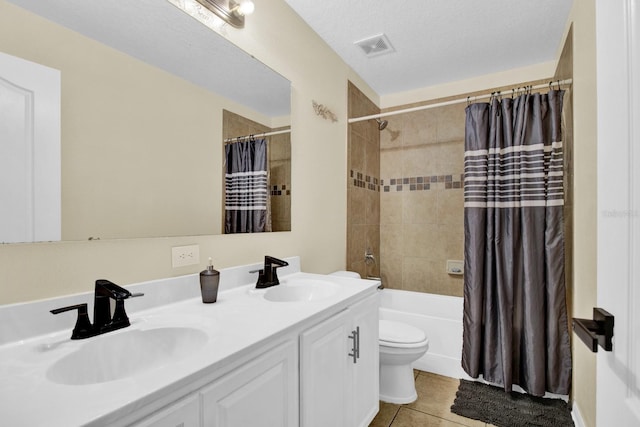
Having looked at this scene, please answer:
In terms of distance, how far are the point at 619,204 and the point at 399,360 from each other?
165 centimetres

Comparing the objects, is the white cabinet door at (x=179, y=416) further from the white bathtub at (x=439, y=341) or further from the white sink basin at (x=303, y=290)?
the white bathtub at (x=439, y=341)

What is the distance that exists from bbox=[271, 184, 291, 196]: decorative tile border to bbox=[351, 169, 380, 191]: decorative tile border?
0.90 meters

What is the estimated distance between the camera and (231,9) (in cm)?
150

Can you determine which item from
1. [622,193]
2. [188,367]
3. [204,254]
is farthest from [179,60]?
[622,193]

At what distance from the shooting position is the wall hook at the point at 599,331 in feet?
1.94

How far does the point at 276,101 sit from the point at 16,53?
3.73 ft

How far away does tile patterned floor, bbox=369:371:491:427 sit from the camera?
1.82 m

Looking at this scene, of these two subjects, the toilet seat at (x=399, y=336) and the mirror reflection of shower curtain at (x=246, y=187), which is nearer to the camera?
the mirror reflection of shower curtain at (x=246, y=187)

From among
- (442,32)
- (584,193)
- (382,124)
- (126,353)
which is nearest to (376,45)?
(442,32)

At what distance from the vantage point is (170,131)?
127cm

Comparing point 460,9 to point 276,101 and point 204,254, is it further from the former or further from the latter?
point 204,254

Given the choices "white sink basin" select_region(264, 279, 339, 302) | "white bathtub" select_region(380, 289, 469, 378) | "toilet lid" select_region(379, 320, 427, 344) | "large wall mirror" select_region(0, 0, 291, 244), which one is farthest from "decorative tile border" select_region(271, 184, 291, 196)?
"white bathtub" select_region(380, 289, 469, 378)

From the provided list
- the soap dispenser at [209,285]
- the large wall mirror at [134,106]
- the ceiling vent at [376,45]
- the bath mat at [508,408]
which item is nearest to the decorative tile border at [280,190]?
the large wall mirror at [134,106]

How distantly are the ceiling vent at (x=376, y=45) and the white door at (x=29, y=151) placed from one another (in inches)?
74.8
